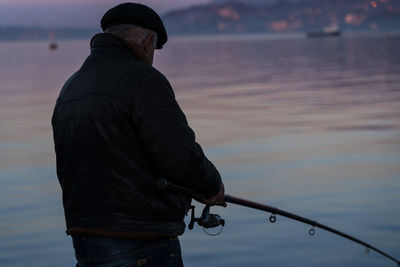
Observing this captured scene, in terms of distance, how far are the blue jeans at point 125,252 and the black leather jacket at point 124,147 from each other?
7cm

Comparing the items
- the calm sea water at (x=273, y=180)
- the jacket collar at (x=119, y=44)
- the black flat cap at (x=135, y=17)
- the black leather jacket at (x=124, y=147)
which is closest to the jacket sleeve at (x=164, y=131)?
the black leather jacket at (x=124, y=147)

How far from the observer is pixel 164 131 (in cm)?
355

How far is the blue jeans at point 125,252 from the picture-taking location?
3664 millimetres

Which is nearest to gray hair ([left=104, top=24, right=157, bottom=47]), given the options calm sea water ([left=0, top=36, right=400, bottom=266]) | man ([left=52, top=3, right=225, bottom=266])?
man ([left=52, top=3, right=225, bottom=266])

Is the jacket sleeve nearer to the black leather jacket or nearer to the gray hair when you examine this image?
the black leather jacket

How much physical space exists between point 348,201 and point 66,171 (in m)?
6.40

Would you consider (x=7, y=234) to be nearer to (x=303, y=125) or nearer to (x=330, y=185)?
(x=330, y=185)

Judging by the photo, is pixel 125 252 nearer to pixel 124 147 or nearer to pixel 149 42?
pixel 124 147

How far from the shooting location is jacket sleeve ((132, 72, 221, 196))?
3.53 metres

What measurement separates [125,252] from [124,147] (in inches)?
18.2

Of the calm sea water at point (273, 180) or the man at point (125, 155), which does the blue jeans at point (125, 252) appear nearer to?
the man at point (125, 155)

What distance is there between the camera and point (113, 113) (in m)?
3.58

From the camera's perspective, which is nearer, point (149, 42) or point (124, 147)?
point (124, 147)

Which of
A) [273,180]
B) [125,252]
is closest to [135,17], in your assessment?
[125,252]
